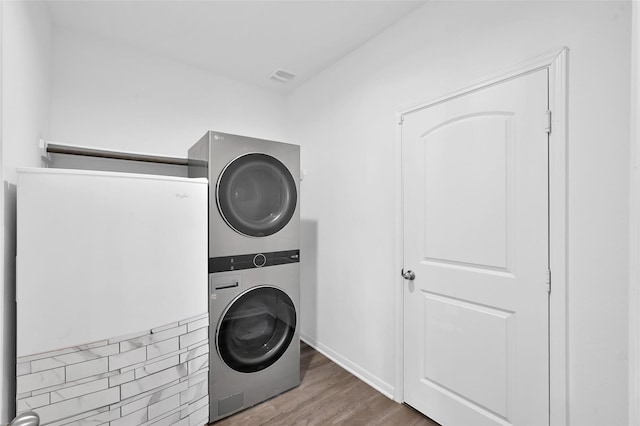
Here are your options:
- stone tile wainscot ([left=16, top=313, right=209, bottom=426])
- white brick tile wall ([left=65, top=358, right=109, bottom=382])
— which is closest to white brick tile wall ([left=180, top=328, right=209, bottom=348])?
stone tile wainscot ([left=16, top=313, right=209, bottom=426])

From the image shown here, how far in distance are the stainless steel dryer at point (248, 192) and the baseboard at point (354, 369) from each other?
1.12 meters

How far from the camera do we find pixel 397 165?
6.57ft

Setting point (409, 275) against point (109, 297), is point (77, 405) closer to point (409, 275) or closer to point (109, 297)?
point (109, 297)

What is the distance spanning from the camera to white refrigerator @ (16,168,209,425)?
46.3 inches

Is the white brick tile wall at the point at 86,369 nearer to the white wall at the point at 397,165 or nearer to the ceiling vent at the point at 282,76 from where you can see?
the white wall at the point at 397,165

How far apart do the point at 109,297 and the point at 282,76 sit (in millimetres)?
2360

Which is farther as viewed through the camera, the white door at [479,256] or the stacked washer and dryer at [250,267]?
the stacked washer and dryer at [250,267]

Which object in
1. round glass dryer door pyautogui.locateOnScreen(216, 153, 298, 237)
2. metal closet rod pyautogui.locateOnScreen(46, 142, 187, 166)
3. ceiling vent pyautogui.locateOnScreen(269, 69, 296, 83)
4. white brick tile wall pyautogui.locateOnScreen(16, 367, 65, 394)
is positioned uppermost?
ceiling vent pyautogui.locateOnScreen(269, 69, 296, 83)

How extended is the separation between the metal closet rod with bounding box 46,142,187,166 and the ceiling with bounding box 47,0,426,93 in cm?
90

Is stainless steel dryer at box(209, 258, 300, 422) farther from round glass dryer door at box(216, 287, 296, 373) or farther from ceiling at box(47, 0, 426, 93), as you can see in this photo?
ceiling at box(47, 0, 426, 93)

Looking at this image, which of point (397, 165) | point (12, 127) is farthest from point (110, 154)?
point (397, 165)

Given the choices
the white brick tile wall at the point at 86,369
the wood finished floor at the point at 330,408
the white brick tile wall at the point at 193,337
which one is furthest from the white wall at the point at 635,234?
the white brick tile wall at the point at 86,369

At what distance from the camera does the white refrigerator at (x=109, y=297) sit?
1.18 meters

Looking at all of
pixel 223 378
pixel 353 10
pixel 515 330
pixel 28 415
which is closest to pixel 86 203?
pixel 28 415
